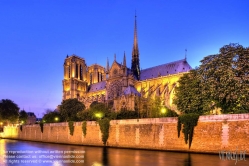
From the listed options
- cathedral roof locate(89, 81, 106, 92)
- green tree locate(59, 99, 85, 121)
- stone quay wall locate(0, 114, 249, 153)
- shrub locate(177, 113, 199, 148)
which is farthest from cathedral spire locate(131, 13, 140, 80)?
shrub locate(177, 113, 199, 148)

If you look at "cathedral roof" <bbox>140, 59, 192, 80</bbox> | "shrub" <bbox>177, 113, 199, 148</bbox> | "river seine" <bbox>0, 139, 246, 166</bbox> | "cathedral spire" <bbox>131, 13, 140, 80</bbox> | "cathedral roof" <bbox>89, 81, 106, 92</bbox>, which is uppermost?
"cathedral spire" <bbox>131, 13, 140, 80</bbox>

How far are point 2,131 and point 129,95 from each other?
40.7m

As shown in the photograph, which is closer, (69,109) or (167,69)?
(69,109)

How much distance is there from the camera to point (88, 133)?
31156 mm

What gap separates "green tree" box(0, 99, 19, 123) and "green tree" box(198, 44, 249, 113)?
182 feet

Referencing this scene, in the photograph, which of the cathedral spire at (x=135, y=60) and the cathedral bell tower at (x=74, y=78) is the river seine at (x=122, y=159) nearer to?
the cathedral spire at (x=135, y=60)

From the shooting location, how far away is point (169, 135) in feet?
75.4

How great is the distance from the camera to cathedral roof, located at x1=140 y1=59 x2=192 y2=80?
54.1 m

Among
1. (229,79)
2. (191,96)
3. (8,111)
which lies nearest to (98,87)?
(8,111)

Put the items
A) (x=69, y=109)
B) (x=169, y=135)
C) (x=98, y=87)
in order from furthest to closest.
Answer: (x=98, y=87) < (x=69, y=109) < (x=169, y=135)

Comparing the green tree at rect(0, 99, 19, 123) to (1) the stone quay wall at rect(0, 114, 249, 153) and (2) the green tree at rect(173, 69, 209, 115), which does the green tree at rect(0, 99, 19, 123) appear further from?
(2) the green tree at rect(173, 69, 209, 115)

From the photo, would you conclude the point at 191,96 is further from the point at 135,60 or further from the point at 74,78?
the point at 74,78

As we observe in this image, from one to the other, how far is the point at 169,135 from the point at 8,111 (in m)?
53.7

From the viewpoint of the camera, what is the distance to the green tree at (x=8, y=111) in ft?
207
